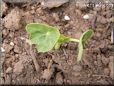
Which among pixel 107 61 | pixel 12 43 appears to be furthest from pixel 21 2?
pixel 107 61

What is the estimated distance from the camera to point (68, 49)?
158 cm

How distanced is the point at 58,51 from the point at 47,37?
0.46 feet

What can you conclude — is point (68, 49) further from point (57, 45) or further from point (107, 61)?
point (107, 61)

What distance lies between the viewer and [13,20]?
5.42ft

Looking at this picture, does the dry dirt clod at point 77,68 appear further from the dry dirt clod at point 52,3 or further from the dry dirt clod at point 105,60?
the dry dirt clod at point 52,3

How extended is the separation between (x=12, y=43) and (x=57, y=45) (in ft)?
0.71

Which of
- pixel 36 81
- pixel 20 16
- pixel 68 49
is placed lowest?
pixel 36 81

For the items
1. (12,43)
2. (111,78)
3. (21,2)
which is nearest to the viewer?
(111,78)

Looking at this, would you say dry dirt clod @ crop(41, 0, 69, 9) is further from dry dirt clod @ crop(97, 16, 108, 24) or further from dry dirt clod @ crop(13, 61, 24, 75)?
dry dirt clod @ crop(13, 61, 24, 75)

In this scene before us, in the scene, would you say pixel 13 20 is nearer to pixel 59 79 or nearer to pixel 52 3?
pixel 52 3

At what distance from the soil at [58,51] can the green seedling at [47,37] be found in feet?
0.25

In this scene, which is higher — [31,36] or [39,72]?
[31,36]

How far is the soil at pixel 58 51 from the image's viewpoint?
1511 millimetres

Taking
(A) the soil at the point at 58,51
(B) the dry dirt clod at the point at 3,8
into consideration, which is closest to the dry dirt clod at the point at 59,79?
(A) the soil at the point at 58,51
